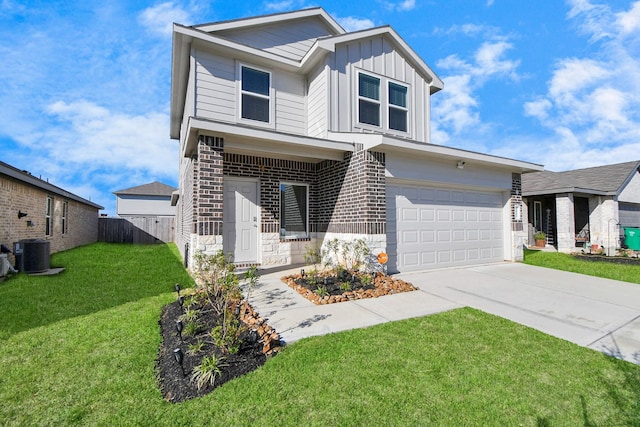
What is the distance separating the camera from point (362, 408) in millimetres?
2283

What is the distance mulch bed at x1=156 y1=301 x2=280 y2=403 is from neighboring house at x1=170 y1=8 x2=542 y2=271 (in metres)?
2.75

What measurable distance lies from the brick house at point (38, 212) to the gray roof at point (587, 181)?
1985 centimetres

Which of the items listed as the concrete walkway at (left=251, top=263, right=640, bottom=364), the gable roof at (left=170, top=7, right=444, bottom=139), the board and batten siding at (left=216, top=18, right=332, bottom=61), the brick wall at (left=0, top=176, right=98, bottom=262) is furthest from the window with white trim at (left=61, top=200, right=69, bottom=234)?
the concrete walkway at (left=251, top=263, right=640, bottom=364)

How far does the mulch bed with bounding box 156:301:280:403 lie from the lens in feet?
8.39

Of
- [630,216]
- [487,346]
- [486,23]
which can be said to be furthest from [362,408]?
[630,216]

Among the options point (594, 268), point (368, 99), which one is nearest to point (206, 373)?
point (368, 99)

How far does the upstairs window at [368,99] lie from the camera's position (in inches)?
337

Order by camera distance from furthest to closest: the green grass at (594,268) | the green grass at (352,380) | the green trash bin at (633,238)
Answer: the green trash bin at (633,238) < the green grass at (594,268) < the green grass at (352,380)

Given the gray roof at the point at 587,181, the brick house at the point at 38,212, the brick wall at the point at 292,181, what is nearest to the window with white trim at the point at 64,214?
the brick house at the point at 38,212

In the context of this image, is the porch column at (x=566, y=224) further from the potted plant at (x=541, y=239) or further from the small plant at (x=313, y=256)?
the small plant at (x=313, y=256)

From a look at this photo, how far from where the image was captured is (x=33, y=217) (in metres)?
10.2

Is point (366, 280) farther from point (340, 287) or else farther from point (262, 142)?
point (262, 142)

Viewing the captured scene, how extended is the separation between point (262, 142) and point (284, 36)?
446 cm

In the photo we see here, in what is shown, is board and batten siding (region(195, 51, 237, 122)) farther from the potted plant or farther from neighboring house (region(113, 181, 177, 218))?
neighboring house (region(113, 181, 177, 218))
